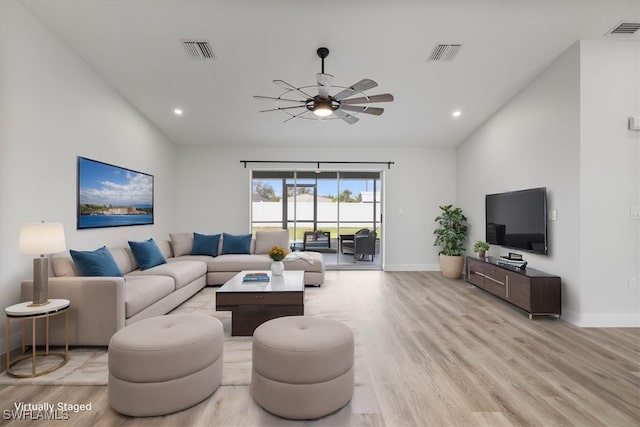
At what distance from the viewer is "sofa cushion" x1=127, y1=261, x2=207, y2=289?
12.8 feet

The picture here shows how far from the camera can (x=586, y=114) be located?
3402mm

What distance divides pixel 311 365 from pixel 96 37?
13.4 feet

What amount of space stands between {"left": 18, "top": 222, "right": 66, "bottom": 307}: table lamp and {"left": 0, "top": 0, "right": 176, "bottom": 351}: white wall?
1.60 ft

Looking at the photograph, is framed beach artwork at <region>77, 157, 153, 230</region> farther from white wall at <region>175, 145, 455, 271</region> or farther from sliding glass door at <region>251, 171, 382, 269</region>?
sliding glass door at <region>251, 171, 382, 269</region>

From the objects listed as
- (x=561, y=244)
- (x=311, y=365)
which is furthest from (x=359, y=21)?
(x=561, y=244)

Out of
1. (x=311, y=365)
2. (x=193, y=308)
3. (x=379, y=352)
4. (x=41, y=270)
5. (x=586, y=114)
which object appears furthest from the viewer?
(x=193, y=308)

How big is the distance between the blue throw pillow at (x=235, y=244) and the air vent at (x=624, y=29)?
5785mm

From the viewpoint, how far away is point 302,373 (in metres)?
1.77

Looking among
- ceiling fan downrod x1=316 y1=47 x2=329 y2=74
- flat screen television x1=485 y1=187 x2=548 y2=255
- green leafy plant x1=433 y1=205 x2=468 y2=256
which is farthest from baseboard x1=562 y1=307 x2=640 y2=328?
ceiling fan downrod x1=316 y1=47 x2=329 y2=74

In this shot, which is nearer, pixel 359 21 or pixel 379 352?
pixel 379 352

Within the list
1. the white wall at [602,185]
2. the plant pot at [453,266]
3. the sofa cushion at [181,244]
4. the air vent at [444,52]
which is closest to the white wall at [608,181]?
the white wall at [602,185]

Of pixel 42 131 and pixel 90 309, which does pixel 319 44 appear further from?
pixel 90 309

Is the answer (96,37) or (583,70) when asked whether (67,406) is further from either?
(583,70)

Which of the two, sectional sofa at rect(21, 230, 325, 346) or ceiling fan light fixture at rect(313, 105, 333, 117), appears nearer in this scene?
sectional sofa at rect(21, 230, 325, 346)
